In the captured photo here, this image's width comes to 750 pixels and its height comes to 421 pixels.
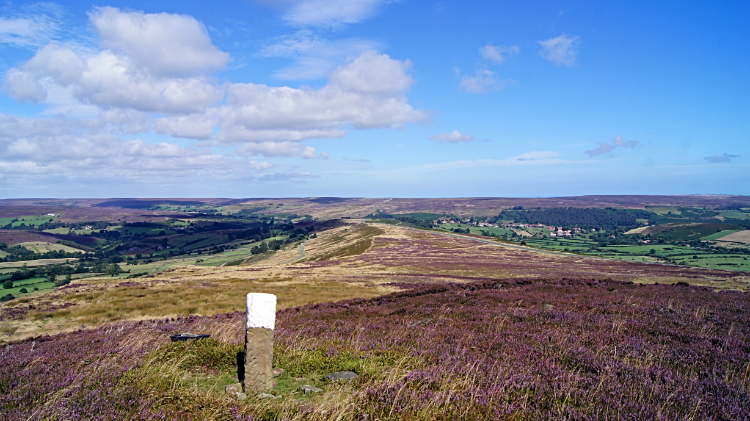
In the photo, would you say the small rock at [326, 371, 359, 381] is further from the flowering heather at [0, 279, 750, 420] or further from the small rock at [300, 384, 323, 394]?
the small rock at [300, 384, 323, 394]

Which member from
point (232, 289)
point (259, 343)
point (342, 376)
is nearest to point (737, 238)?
point (232, 289)

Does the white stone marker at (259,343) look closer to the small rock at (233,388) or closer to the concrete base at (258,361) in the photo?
the concrete base at (258,361)

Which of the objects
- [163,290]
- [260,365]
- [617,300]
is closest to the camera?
[260,365]

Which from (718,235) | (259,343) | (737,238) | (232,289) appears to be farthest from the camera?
(718,235)

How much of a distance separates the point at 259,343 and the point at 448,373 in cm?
404

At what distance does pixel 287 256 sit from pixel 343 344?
115 metres

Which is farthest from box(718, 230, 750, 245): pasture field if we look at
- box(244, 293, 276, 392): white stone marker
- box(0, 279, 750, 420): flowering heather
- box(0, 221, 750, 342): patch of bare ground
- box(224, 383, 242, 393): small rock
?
box(224, 383, 242, 393): small rock

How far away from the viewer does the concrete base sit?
7320mm

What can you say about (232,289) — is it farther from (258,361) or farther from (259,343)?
(258,361)

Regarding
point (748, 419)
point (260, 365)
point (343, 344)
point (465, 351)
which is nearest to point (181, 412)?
point (260, 365)

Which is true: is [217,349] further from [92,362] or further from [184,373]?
[92,362]

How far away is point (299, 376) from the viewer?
8336 mm

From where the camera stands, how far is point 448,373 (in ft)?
23.9

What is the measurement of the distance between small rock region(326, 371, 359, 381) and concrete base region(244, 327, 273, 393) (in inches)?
51.5
